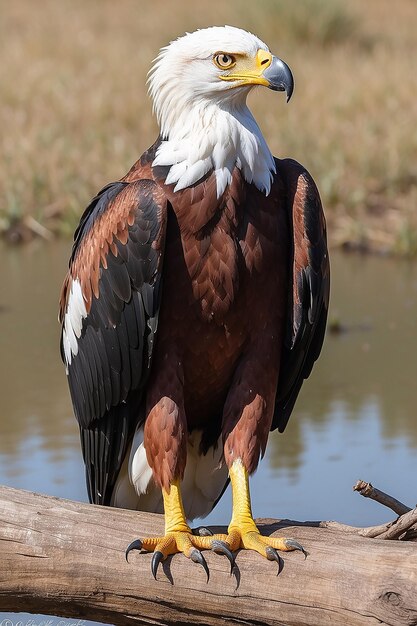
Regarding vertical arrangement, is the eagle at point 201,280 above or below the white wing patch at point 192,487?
above

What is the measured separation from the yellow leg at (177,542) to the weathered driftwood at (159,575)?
0.03m

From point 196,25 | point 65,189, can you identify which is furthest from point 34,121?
point 196,25

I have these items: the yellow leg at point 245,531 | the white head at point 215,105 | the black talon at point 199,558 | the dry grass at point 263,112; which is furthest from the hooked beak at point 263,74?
the dry grass at point 263,112

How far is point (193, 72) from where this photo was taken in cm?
435

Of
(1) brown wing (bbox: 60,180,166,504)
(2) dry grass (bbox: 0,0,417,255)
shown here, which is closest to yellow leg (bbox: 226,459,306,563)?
(1) brown wing (bbox: 60,180,166,504)

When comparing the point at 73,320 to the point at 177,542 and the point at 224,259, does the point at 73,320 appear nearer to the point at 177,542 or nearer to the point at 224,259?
the point at 224,259

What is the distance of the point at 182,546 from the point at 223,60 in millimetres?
1605

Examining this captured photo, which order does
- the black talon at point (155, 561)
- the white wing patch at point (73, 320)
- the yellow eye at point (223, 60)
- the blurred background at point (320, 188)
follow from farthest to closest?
1. the blurred background at point (320, 188)
2. the white wing patch at point (73, 320)
3. the yellow eye at point (223, 60)
4. the black talon at point (155, 561)

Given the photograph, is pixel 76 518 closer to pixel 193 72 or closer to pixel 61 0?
pixel 193 72

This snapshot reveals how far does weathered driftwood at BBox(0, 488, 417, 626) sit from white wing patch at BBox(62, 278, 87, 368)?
721 millimetres

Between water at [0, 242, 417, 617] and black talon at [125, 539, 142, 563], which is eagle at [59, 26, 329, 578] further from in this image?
water at [0, 242, 417, 617]

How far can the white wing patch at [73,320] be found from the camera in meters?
4.61

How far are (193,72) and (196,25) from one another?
14220 mm

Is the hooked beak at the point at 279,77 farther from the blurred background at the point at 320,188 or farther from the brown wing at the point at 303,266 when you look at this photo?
the blurred background at the point at 320,188
